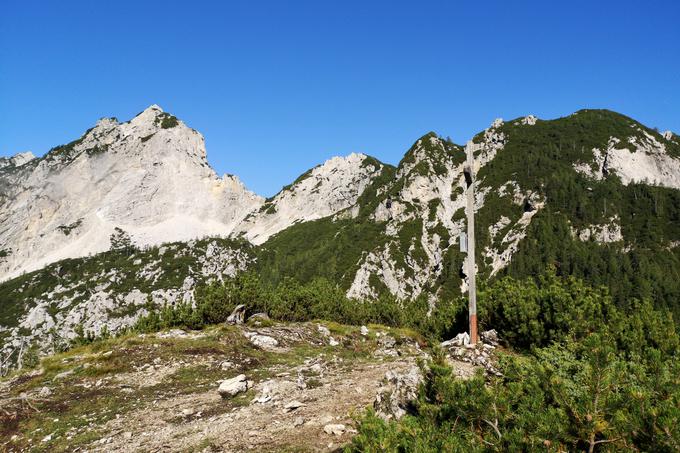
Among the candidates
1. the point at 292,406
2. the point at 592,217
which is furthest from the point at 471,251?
the point at 592,217

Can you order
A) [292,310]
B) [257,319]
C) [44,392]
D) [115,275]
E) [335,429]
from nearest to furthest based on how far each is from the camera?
[335,429] → [44,392] → [257,319] → [292,310] → [115,275]

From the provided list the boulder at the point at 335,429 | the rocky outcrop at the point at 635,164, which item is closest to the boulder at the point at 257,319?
the boulder at the point at 335,429

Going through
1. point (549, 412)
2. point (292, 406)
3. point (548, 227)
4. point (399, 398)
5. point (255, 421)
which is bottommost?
point (255, 421)

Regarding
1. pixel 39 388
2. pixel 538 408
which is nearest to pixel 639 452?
pixel 538 408

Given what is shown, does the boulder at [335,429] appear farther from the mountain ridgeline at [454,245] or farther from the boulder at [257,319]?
the mountain ridgeline at [454,245]

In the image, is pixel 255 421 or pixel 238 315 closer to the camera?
pixel 255 421

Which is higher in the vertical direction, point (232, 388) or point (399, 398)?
point (399, 398)

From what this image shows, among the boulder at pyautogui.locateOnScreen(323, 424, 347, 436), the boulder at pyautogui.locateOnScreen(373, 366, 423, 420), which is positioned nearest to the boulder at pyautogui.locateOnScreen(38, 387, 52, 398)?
the boulder at pyautogui.locateOnScreen(323, 424, 347, 436)

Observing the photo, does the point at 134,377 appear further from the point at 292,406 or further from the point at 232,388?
the point at 292,406

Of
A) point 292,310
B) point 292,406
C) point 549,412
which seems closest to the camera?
point 549,412

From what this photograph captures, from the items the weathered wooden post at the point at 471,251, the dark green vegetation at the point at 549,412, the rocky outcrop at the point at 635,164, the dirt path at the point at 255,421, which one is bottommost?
the dirt path at the point at 255,421

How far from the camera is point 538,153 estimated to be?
182 metres

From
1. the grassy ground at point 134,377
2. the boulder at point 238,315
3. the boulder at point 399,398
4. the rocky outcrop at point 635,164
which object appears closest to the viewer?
the boulder at point 399,398

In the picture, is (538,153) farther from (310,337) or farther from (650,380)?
(650,380)
